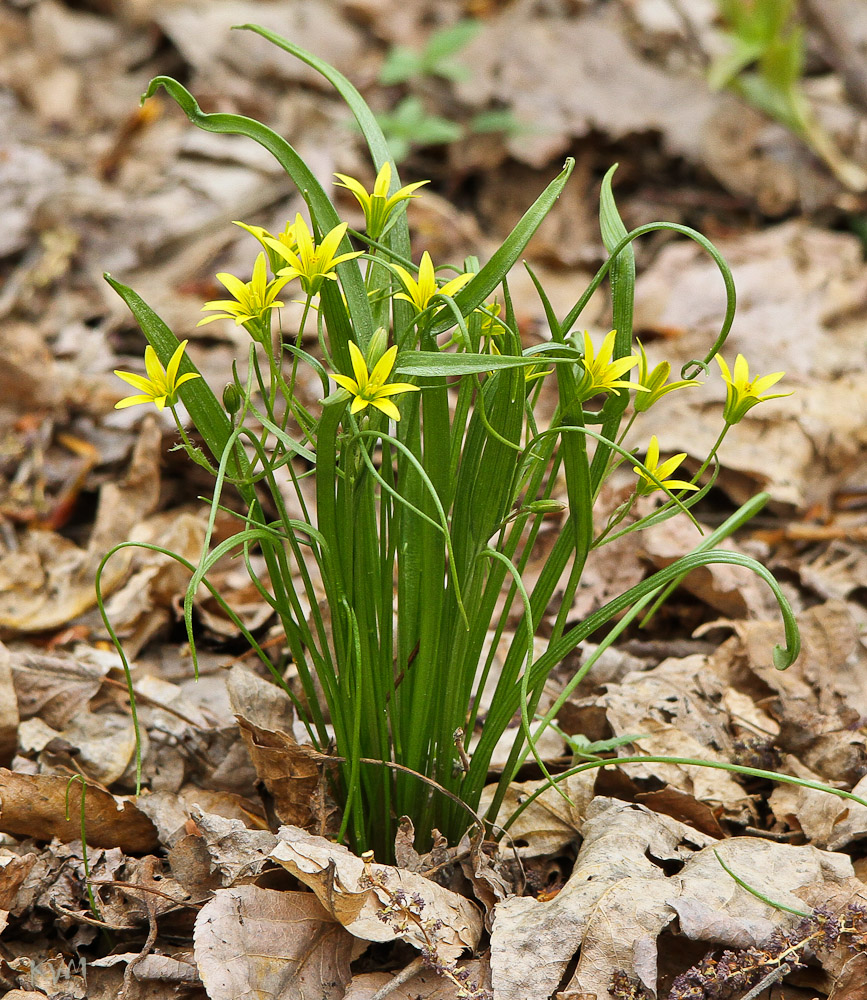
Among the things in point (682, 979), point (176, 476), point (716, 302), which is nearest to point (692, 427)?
point (716, 302)

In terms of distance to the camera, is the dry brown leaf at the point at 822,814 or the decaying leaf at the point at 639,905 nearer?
the decaying leaf at the point at 639,905

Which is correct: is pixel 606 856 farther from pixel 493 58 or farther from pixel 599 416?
pixel 493 58

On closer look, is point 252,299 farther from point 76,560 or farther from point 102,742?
point 76,560

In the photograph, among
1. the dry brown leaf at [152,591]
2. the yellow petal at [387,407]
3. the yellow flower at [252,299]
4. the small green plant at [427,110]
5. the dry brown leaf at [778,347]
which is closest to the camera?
the yellow petal at [387,407]

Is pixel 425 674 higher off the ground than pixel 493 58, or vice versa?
pixel 493 58

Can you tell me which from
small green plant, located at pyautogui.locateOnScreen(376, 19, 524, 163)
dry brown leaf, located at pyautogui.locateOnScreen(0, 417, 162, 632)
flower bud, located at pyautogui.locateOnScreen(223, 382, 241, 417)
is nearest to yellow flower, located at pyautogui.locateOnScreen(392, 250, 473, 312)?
flower bud, located at pyautogui.locateOnScreen(223, 382, 241, 417)

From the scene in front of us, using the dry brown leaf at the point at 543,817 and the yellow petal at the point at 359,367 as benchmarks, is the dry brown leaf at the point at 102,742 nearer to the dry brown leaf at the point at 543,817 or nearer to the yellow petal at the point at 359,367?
the dry brown leaf at the point at 543,817

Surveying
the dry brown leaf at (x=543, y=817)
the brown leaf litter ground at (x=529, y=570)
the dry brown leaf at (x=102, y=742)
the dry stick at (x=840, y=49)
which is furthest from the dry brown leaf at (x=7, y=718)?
the dry stick at (x=840, y=49)
